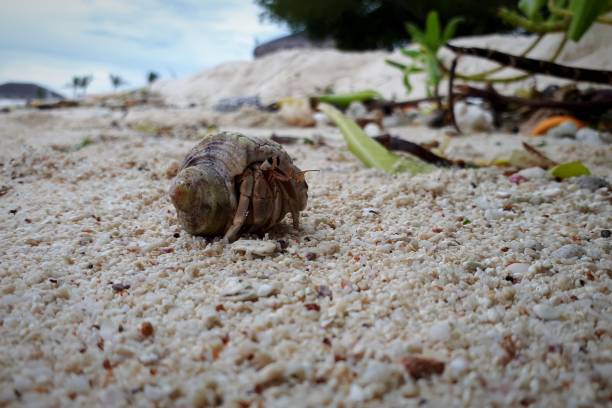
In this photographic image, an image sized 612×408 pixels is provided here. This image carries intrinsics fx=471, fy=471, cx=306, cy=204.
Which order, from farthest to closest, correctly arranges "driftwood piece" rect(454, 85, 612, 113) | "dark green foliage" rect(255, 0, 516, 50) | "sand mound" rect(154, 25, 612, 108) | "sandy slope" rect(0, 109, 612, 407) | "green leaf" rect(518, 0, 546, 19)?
"dark green foliage" rect(255, 0, 516, 50) → "sand mound" rect(154, 25, 612, 108) → "driftwood piece" rect(454, 85, 612, 113) → "green leaf" rect(518, 0, 546, 19) → "sandy slope" rect(0, 109, 612, 407)

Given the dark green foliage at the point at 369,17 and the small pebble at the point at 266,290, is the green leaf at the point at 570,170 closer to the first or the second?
the small pebble at the point at 266,290

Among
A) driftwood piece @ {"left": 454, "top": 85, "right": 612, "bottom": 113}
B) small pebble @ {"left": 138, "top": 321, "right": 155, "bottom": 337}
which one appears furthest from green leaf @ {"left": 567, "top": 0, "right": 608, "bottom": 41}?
small pebble @ {"left": 138, "top": 321, "right": 155, "bottom": 337}

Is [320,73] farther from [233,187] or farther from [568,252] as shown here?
[568,252]

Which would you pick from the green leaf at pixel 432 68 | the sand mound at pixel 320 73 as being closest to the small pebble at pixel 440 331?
the green leaf at pixel 432 68

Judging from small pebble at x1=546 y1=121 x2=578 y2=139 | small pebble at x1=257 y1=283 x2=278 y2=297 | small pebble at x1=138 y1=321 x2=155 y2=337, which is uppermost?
small pebble at x1=546 y1=121 x2=578 y2=139

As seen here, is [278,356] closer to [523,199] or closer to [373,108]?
[523,199]

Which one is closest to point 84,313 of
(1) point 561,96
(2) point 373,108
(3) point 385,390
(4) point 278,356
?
(4) point 278,356

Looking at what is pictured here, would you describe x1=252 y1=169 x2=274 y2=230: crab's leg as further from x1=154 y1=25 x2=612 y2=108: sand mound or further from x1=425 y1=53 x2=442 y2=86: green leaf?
x1=154 y1=25 x2=612 y2=108: sand mound
